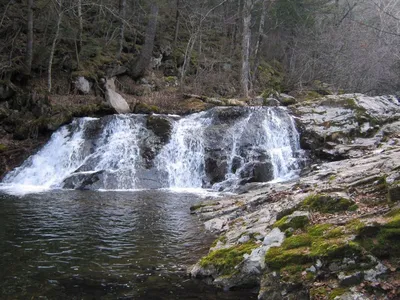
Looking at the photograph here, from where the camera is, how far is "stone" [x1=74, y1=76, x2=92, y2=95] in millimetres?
20750

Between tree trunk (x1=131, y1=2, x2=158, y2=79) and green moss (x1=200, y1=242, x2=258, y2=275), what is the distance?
62.0ft

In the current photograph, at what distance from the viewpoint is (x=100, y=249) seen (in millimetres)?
7137

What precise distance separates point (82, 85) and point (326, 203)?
56.9ft

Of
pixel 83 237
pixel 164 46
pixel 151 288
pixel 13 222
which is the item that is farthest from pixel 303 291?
pixel 164 46

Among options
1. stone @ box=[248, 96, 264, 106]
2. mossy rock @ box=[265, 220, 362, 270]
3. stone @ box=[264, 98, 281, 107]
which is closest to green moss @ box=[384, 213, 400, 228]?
mossy rock @ box=[265, 220, 362, 270]

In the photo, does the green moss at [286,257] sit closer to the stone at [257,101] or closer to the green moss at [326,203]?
the green moss at [326,203]

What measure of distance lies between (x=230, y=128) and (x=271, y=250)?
12.8 m

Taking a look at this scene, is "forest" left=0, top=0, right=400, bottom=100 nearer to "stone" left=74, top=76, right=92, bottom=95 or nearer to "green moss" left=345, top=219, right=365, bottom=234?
"stone" left=74, top=76, right=92, bottom=95

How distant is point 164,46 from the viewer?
88.2 feet

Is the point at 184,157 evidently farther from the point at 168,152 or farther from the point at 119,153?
the point at 119,153

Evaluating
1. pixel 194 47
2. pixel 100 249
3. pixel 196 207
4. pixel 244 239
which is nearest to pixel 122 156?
pixel 196 207

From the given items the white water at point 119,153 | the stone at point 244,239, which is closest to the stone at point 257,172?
the white water at point 119,153

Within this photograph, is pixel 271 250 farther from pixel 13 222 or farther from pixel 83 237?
pixel 13 222

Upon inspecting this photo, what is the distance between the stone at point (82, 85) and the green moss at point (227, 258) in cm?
1668
